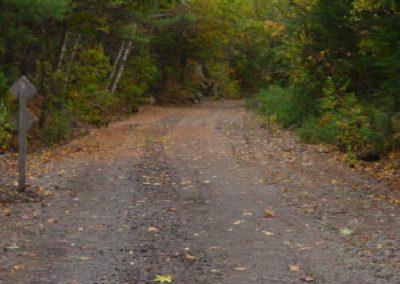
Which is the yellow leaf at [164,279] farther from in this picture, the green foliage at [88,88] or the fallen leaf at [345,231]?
the green foliage at [88,88]

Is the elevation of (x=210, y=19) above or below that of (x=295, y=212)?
above

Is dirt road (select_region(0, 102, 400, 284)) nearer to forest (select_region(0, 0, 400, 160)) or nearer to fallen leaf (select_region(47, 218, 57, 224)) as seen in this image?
A: fallen leaf (select_region(47, 218, 57, 224))

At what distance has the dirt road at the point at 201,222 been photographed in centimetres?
724

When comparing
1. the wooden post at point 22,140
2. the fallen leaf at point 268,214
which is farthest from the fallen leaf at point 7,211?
the fallen leaf at point 268,214

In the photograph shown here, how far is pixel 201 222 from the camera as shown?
9.70 metres

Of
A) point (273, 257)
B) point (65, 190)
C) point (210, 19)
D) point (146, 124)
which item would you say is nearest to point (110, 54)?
point (146, 124)

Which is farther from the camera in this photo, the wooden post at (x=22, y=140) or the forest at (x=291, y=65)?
the forest at (x=291, y=65)

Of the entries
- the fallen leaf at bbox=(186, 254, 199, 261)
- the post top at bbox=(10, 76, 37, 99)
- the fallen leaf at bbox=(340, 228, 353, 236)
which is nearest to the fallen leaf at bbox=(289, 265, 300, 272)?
the fallen leaf at bbox=(186, 254, 199, 261)

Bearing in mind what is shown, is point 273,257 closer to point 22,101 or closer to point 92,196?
point 92,196

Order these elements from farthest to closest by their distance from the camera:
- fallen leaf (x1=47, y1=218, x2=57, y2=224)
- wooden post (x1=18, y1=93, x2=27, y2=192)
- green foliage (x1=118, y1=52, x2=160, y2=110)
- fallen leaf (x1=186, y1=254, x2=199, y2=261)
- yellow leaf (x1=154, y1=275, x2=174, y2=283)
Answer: green foliage (x1=118, y1=52, x2=160, y2=110)
wooden post (x1=18, y1=93, x2=27, y2=192)
fallen leaf (x1=47, y1=218, x2=57, y2=224)
fallen leaf (x1=186, y1=254, x2=199, y2=261)
yellow leaf (x1=154, y1=275, x2=174, y2=283)

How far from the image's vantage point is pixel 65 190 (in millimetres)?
12188

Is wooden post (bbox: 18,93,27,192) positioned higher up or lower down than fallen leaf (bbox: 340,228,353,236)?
higher up

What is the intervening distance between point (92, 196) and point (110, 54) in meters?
25.4

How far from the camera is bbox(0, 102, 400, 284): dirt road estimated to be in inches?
285
